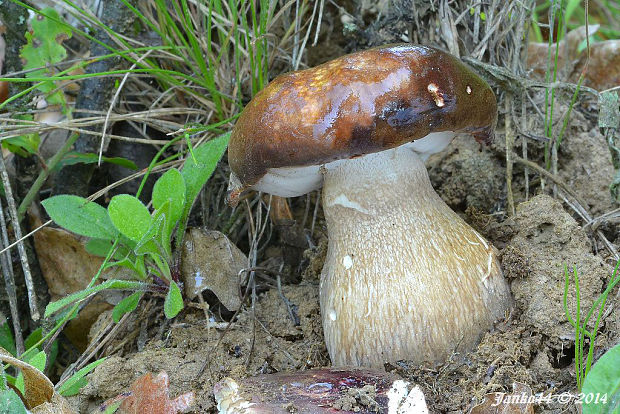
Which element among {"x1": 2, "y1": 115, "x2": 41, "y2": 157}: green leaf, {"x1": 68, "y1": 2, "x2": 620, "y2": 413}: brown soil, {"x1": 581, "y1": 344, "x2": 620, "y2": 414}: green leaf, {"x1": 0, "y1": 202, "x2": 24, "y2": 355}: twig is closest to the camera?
{"x1": 581, "y1": 344, "x2": 620, "y2": 414}: green leaf

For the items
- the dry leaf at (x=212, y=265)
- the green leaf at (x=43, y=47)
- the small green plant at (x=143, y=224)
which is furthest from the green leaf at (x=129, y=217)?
the green leaf at (x=43, y=47)

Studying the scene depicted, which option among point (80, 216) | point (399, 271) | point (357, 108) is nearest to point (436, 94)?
point (357, 108)

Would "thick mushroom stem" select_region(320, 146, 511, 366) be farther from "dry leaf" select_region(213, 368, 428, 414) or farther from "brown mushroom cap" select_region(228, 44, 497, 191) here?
"brown mushroom cap" select_region(228, 44, 497, 191)

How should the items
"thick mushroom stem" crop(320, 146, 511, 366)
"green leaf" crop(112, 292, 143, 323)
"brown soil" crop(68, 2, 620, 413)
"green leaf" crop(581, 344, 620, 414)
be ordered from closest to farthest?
"green leaf" crop(581, 344, 620, 414), "brown soil" crop(68, 2, 620, 413), "thick mushroom stem" crop(320, 146, 511, 366), "green leaf" crop(112, 292, 143, 323)

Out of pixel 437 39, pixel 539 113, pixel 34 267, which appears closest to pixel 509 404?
pixel 539 113

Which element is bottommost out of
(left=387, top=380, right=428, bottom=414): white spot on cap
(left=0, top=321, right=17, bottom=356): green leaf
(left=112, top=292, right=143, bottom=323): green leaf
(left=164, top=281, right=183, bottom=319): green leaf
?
(left=0, top=321, right=17, bottom=356): green leaf

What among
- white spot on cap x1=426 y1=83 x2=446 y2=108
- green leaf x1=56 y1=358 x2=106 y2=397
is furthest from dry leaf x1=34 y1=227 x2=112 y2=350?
white spot on cap x1=426 y1=83 x2=446 y2=108

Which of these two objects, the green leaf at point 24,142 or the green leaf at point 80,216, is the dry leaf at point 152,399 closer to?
the green leaf at point 80,216

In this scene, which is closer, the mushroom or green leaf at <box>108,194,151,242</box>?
the mushroom
